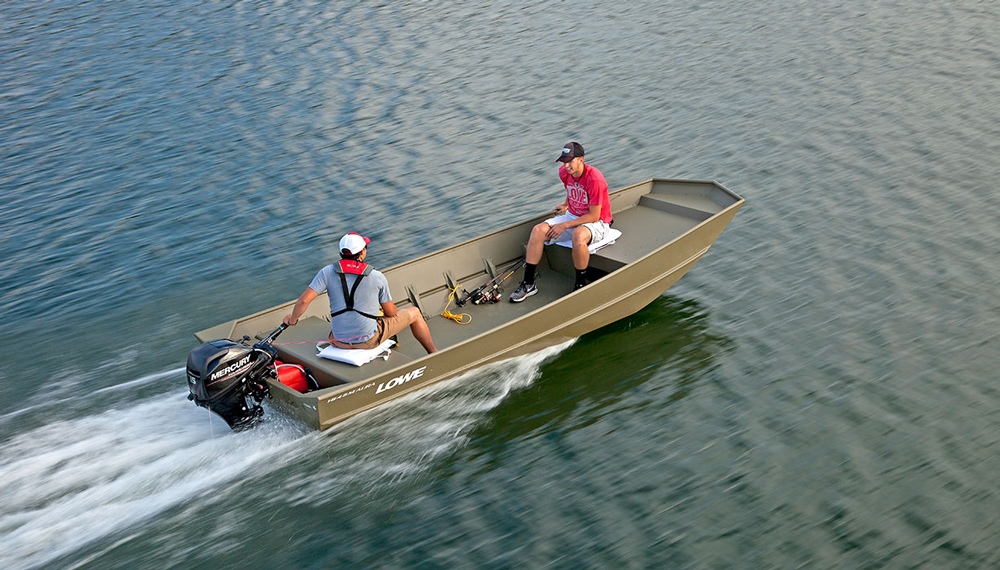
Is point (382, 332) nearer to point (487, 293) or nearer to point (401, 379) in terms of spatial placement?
point (401, 379)

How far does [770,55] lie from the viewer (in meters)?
19.8

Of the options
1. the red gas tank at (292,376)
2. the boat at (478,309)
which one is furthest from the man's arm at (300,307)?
the red gas tank at (292,376)

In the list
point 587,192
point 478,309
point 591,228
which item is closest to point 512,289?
point 478,309

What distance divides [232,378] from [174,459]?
3.43 feet

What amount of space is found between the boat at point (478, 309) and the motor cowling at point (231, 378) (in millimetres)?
13

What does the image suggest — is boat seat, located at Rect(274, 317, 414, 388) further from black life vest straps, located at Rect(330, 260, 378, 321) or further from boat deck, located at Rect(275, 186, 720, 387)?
black life vest straps, located at Rect(330, 260, 378, 321)

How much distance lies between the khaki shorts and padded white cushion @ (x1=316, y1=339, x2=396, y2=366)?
4cm

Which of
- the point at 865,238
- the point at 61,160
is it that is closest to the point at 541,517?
the point at 865,238

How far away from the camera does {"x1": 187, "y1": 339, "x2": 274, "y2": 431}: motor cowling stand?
307 inches

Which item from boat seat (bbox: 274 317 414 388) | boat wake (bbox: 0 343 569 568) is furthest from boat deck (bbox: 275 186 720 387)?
boat wake (bbox: 0 343 569 568)

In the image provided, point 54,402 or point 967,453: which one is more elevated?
point 54,402

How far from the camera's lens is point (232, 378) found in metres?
7.89

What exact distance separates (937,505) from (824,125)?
401 inches

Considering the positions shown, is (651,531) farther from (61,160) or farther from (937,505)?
(61,160)
